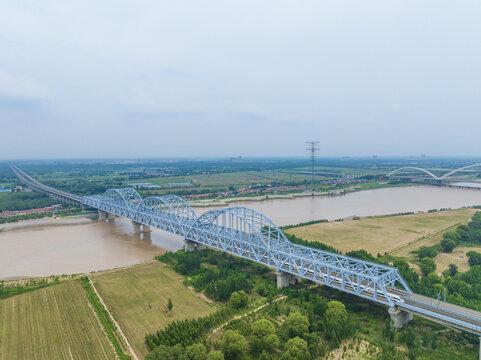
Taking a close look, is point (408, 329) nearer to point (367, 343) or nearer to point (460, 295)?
point (367, 343)

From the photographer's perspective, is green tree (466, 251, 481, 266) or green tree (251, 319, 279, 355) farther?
green tree (466, 251, 481, 266)

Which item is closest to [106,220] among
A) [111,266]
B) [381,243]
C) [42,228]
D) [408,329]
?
[42,228]

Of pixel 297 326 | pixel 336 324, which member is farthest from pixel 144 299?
pixel 336 324

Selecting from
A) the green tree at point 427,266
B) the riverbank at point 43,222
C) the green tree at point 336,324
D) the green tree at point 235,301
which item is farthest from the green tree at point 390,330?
the riverbank at point 43,222

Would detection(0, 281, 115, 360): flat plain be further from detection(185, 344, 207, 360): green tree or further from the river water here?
the river water

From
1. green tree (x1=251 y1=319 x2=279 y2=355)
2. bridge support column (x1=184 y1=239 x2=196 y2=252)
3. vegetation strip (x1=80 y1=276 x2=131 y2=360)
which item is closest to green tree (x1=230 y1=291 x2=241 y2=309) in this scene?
green tree (x1=251 y1=319 x2=279 y2=355)

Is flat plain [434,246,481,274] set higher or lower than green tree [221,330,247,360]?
lower

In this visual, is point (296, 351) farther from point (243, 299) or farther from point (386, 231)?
point (386, 231)
